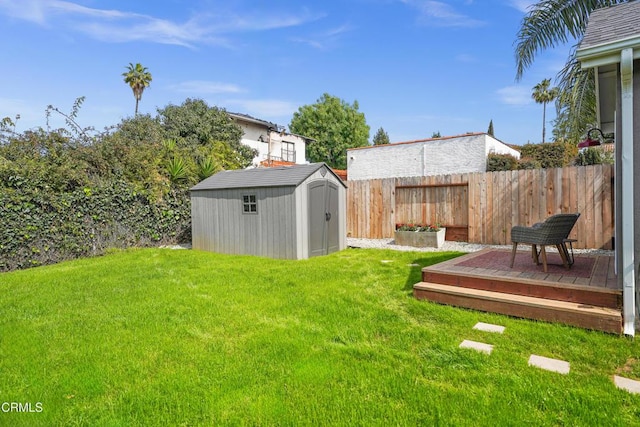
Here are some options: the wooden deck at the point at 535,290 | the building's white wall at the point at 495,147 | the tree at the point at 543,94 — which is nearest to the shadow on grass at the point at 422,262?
the wooden deck at the point at 535,290

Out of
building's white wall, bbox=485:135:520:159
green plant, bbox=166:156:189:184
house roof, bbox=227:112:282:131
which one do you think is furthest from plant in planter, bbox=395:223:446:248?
house roof, bbox=227:112:282:131

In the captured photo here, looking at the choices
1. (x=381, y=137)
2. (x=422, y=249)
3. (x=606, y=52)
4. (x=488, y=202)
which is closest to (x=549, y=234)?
(x=606, y=52)

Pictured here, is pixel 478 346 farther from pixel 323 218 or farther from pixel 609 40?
pixel 323 218

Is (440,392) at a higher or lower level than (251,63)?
lower

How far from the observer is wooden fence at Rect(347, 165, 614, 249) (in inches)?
300

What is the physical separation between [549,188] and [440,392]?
770 centimetres

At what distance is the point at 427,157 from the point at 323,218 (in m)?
8.79

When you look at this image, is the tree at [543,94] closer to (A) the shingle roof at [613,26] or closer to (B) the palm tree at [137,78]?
(A) the shingle roof at [613,26]

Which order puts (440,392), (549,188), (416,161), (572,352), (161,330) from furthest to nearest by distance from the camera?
(416,161) → (549,188) → (161,330) → (572,352) → (440,392)

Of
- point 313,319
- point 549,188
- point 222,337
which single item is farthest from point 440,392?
point 549,188

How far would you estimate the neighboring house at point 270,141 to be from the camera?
2312 cm

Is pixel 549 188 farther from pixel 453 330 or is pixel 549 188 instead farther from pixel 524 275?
pixel 453 330

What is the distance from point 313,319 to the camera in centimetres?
381

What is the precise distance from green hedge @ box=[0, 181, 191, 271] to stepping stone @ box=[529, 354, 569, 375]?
9.91 metres
